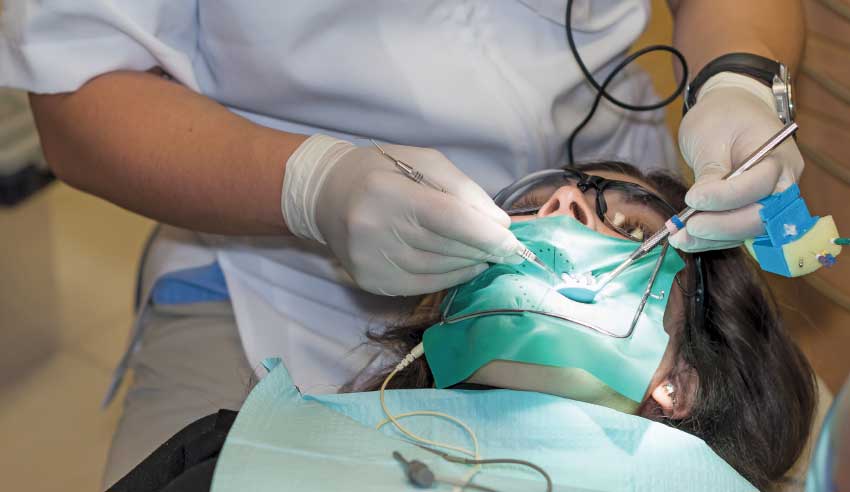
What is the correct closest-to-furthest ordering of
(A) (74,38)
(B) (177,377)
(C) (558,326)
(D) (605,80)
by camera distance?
(C) (558,326), (A) (74,38), (B) (177,377), (D) (605,80)

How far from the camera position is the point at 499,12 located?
1545 mm

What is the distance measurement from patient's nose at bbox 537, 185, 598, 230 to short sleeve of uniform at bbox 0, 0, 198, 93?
2.42 feet

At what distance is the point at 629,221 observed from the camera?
1451 millimetres

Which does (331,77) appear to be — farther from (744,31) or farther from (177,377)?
(744,31)

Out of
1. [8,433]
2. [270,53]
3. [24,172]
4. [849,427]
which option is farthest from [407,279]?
[24,172]

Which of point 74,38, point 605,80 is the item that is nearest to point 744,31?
point 605,80

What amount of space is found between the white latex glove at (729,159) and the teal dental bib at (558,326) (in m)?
0.10

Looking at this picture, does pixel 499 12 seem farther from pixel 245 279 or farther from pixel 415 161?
pixel 245 279

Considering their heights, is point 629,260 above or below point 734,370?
above

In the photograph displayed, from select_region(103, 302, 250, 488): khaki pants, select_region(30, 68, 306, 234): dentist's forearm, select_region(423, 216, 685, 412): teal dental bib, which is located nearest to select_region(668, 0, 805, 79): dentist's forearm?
select_region(423, 216, 685, 412): teal dental bib

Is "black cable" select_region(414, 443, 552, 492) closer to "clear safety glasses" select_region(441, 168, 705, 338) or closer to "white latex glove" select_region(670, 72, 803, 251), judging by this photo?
"clear safety glasses" select_region(441, 168, 705, 338)

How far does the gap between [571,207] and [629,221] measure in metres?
0.12

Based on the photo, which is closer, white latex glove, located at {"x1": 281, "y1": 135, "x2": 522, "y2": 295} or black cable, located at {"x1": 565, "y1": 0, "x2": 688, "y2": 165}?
white latex glove, located at {"x1": 281, "y1": 135, "x2": 522, "y2": 295}

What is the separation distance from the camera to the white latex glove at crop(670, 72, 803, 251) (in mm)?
1266
